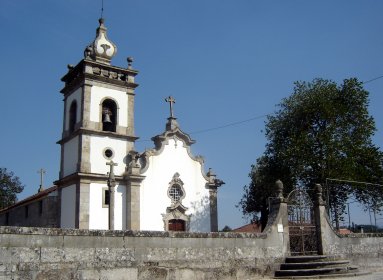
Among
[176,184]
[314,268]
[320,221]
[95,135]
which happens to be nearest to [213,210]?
[176,184]

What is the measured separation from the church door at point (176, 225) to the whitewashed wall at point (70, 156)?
6.99m

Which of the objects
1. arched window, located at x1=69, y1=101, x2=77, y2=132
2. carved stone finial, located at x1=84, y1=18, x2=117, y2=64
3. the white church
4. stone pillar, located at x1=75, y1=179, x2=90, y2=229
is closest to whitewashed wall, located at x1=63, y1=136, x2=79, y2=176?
the white church

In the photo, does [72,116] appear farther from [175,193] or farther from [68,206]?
[175,193]

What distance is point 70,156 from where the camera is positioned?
28.1 meters

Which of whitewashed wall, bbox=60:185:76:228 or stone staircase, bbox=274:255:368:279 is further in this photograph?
whitewashed wall, bbox=60:185:76:228

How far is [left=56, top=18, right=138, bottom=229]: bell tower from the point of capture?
2603 centimetres

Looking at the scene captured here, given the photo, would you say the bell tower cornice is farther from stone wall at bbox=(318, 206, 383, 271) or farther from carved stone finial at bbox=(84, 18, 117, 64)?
stone wall at bbox=(318, 206, 383, 271)

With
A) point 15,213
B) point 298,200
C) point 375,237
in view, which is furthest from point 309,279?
point 15,213

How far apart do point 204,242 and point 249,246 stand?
1780 millimetres

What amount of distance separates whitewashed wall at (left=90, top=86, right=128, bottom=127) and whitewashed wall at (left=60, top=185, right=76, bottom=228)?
4.72m

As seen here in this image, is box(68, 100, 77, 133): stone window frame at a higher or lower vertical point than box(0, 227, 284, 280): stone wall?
higher

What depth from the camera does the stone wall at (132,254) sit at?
28.9 ft

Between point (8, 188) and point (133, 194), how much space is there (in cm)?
3143

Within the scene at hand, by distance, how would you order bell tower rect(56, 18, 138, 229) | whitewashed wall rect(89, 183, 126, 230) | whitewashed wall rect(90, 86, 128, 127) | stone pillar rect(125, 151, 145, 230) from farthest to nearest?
whitewashed wall rect(90, 86, 128, 127), stone pillar rect(125, 151, 145, 230), bell tower rect(56, 18, 138, 229), whitewashed wall rect(89, 183, 126, 230)
